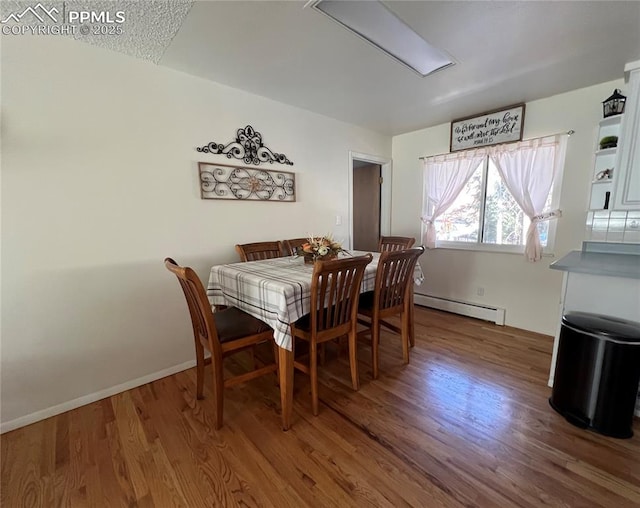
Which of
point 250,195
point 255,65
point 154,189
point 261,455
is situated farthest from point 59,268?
point 255,65

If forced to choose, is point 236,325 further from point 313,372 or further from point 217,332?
point 313,372

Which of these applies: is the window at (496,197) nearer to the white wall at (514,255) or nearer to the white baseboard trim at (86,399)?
the white wall at (514,255)

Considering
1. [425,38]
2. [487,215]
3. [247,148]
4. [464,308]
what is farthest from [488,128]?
[247,148]

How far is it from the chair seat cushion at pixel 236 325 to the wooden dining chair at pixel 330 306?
25 cm

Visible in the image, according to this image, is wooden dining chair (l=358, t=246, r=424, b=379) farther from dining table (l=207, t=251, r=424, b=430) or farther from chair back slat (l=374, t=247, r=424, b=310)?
dining table (l=207, t=251, r=424, b=430)

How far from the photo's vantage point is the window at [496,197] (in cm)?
265

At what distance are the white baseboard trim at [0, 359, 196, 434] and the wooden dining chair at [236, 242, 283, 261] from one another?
3.38 ft

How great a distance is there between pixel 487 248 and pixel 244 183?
278 cm

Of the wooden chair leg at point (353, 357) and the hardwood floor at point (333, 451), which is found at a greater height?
the wooden chair leg at point (353, 357)

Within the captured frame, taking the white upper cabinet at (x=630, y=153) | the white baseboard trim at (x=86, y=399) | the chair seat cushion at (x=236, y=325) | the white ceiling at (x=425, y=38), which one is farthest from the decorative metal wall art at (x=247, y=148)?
the white upper cabinet at (x=630, y=153)

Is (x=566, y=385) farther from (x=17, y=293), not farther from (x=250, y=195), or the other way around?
(x=17, y=293)

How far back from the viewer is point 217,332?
5.28 feet

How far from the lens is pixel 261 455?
4.72 feet

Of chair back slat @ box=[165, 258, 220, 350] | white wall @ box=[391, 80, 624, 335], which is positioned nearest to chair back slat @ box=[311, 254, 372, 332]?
chair back slat @ box=[165, 258, 220, 350]
